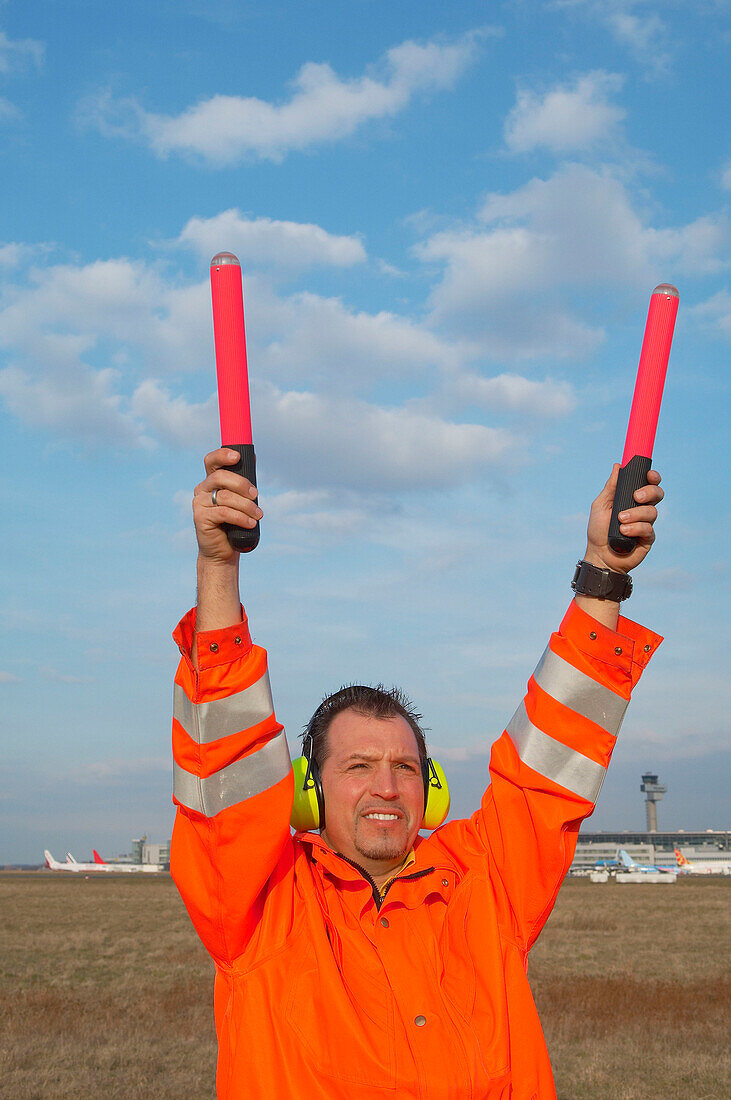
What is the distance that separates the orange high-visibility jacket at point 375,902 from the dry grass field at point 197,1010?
325 inches

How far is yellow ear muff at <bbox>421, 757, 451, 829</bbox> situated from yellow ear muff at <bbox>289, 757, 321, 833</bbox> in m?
0.44

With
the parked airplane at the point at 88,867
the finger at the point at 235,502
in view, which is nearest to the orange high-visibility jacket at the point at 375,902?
the finger at the point at 235,502

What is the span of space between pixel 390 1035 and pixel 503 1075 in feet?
1.28

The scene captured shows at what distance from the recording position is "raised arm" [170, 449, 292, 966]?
288 cm

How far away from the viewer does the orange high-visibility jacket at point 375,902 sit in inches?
112

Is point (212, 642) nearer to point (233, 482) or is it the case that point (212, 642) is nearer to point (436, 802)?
point (233, 482)

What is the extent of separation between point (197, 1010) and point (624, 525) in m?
15.0

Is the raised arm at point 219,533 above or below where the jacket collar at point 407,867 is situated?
above

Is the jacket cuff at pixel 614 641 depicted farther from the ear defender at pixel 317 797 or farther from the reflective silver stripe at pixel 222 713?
the reflective silver stripe at pixel 222 713

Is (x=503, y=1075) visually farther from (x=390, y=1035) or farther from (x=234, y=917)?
(x=234, y=917)

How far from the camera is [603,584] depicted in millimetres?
3186

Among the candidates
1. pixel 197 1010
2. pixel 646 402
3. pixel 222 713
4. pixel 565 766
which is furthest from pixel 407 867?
pixel 197 1010

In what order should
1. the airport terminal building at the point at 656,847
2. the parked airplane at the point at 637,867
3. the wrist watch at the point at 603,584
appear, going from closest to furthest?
the wrist watch at the point at 603,584, the parked airplane at the point at 637,867, the airport terminal building at the point at 656,847

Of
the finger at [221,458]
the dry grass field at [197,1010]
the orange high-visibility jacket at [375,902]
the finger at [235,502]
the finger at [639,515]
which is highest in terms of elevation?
the finger at [221,458]
